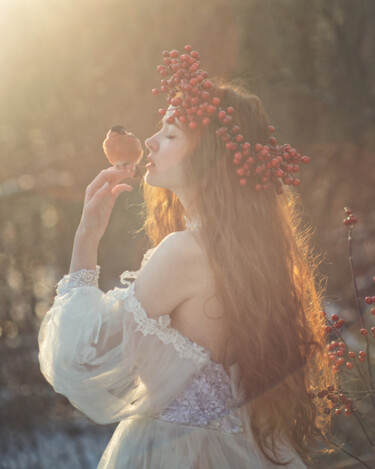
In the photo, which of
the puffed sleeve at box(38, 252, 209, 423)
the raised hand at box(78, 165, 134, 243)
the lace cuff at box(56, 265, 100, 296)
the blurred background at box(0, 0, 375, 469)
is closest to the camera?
the puffed sleeve at box(38, 252, 209, 423)

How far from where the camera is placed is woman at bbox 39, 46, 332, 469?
3.90 feet

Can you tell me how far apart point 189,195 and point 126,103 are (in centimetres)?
252

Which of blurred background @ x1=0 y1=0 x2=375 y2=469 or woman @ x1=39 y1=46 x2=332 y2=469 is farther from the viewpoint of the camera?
blurred background @ x1=0 y1=0 x2=375 y2=469

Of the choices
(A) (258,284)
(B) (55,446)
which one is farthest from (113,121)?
(A) (258,284)

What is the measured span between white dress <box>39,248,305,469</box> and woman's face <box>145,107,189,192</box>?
0.95ft

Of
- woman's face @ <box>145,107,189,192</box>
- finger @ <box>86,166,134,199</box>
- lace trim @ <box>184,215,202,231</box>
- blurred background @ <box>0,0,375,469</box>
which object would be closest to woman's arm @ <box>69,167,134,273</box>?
finger @ <box>86,166,134,199</box>

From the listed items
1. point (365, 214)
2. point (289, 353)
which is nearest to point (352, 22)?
point (365, 214)

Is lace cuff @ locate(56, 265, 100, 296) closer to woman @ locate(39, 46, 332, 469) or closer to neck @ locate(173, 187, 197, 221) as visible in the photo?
woman @ locate(39, 46, 332, 469)

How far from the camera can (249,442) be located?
1292 millimetres

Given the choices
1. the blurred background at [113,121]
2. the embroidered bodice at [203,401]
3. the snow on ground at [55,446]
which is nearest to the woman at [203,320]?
the embroidered bodice at [203,401]

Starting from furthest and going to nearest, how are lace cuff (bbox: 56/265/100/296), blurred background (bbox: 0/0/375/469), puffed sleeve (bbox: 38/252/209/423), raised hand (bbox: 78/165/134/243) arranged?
blurred background (bbox: 0/0/375/469) < raised hand (bbox: 78/165/134/243) < lace cuff (bbox: 56/265/100/296) < puffed sleeve (bbox: 38/252/209/423)

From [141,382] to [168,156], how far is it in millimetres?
554

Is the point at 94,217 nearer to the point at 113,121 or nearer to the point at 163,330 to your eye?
the point at 163,330

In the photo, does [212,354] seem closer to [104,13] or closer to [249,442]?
[249,442]
